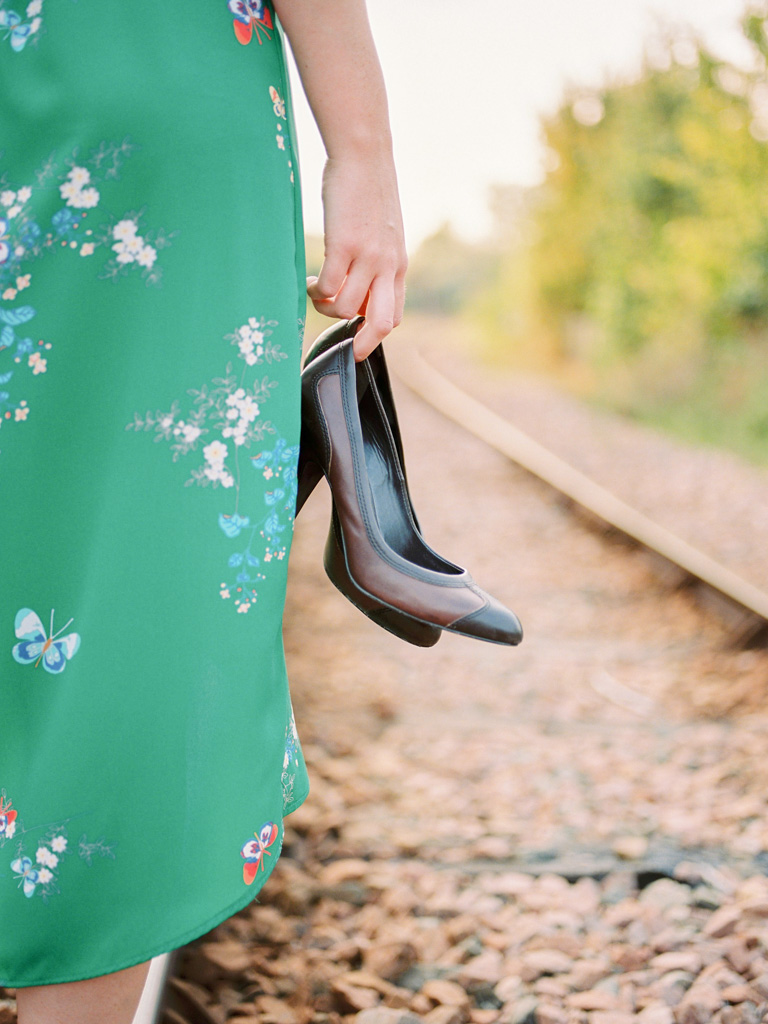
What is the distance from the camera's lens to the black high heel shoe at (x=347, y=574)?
1.08m

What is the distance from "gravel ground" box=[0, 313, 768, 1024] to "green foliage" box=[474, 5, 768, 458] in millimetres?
5929

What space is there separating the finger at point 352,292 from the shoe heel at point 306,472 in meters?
0.22

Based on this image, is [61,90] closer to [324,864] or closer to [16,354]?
[16,354]

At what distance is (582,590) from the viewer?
407 centimetres

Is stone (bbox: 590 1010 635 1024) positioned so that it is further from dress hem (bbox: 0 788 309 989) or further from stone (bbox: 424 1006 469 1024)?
dress hem (bbox: 0 788 309 989)

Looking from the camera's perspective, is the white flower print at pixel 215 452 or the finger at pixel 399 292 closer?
the white flower print at pixel 215 452

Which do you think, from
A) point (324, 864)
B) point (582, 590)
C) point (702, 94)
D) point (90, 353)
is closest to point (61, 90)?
point (90, 353)

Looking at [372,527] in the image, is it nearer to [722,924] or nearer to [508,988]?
[508,988]

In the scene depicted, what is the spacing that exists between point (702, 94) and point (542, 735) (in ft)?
34.7

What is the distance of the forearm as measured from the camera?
Result: 89 cm

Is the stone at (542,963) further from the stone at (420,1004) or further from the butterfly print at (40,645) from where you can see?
the butterfly print at (40,645)

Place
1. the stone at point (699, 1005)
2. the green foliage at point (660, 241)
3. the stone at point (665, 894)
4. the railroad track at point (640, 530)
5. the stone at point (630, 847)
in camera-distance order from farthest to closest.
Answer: the green foliage at point (660, 241), the railroad track at point (640, 530), the stone at point (630, 847), the stone at point (665, 894), the stone at point (699, 1005)

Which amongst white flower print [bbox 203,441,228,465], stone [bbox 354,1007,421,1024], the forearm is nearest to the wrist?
the forearm

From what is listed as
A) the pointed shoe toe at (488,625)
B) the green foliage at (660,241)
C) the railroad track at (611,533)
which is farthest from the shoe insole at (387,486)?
the green foliage at (660,241)
